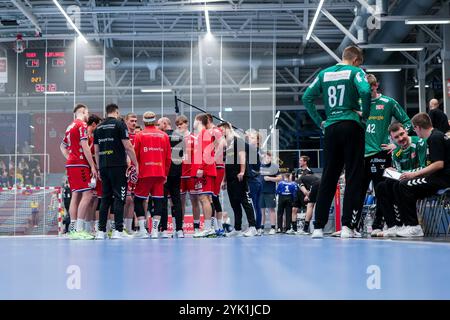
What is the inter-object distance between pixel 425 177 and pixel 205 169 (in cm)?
288

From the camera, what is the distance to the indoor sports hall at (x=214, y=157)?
2.76 meters

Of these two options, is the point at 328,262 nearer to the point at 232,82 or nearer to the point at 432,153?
the point at 432,153

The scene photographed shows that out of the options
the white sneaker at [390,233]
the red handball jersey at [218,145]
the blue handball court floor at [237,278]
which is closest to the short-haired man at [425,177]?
the white sneaker at [390,233]

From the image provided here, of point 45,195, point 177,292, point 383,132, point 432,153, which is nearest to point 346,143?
point 432,153

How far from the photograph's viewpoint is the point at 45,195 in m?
14.7

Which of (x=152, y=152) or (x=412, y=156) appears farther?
(x=152, y=152)

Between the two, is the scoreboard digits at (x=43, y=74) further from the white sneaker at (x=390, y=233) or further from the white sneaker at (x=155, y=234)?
the white sneaker at (x=390, y=233)

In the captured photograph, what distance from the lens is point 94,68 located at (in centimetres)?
1612

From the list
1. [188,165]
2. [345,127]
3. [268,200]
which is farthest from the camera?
[268,200]

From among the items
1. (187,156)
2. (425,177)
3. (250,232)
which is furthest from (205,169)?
(425,177)

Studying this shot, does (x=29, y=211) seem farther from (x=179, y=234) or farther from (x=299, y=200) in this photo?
(x=179, y=234)

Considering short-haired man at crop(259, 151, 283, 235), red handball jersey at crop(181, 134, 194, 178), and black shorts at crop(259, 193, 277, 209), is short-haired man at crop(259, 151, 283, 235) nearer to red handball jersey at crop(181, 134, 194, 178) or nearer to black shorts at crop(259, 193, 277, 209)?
black shorts at crop(259, 193, 277, 209)

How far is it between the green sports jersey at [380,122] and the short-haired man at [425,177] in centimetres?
53
